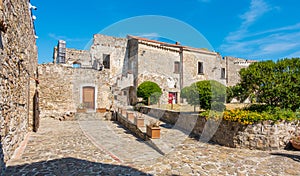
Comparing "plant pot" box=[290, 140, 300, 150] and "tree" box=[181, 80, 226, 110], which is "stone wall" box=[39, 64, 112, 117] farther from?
"plant pot" box=[290, 140, 300, 150]

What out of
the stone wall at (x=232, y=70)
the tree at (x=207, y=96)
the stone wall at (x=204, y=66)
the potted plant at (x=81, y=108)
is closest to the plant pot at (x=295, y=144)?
the tree at (x=207, y=96)

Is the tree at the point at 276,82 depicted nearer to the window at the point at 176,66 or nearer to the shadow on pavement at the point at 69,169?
the shadow on pavement at the point at 69,169

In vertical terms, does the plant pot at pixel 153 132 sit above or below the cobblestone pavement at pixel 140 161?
above

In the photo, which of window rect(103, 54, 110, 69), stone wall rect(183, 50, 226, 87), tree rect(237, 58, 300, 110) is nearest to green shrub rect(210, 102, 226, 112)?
tree rect(237, 58, 300, 110)

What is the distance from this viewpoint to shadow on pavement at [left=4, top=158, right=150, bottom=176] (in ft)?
11.5

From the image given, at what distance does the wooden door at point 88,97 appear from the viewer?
41.4 ft

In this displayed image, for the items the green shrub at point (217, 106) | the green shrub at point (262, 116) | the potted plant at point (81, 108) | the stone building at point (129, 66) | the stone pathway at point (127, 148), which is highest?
the stone building at point (129, 66)

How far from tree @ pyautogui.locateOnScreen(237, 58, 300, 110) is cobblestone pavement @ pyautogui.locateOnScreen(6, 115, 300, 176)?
1792 millimetres

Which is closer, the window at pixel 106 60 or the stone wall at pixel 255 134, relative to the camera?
the stone wall at pixel 255 134

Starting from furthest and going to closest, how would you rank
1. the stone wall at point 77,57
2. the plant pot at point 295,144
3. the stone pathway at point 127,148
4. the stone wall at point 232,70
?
the stone wall at point 232,70 < the stone wall at point 77,57 < the plant pot at point 295,144 < the stone pathway at point 127,148

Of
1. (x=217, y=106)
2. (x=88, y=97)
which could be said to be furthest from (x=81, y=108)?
(x=217, y=106)

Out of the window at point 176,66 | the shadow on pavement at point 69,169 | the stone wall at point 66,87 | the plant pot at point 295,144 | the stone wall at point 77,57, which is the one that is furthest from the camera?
the window at point 176,66

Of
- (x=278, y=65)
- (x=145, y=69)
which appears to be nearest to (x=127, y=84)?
(x=145, y=69)

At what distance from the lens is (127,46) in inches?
736
